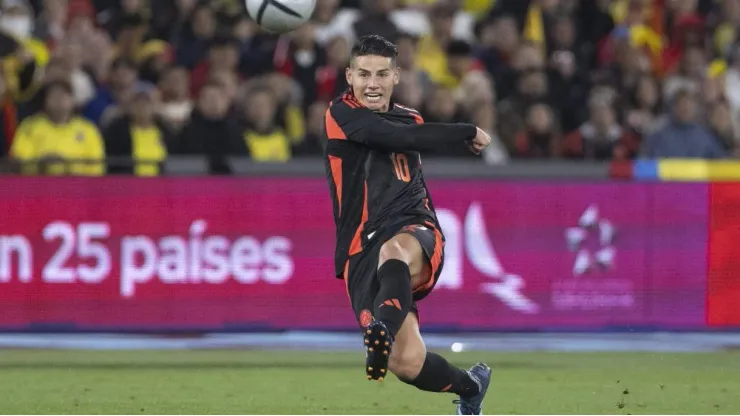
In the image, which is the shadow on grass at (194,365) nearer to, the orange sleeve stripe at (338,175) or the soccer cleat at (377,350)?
the orange sleeve stripe at (338,175)

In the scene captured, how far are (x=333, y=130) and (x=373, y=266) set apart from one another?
0.73 metres

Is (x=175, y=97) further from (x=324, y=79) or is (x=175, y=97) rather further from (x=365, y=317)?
(x=365, y=317)

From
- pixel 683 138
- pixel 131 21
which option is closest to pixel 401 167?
pixel 131 21

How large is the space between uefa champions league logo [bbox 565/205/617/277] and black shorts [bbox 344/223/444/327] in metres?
5.99

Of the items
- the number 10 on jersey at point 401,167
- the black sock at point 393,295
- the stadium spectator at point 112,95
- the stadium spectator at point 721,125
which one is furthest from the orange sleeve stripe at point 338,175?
the stadium spectator at point 721,125

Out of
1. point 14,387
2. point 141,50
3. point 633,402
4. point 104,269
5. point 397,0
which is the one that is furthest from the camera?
point 397,0

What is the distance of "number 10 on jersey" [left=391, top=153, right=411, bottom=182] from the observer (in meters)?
7.55

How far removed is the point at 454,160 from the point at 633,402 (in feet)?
15.5

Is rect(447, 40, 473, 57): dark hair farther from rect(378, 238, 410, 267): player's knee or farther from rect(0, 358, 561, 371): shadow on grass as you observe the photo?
rect(378, 238, 410, 267): player's knee

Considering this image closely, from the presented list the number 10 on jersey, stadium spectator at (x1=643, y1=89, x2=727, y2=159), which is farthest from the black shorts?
stadium spectator at (x1=643, y1=89, x2=727, y2=159)

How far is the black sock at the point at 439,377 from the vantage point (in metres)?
7.28

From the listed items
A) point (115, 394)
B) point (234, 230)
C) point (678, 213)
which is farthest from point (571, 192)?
point (115, 394)

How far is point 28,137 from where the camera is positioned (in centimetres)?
1327

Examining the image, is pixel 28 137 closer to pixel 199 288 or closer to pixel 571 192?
pixel 199 288
